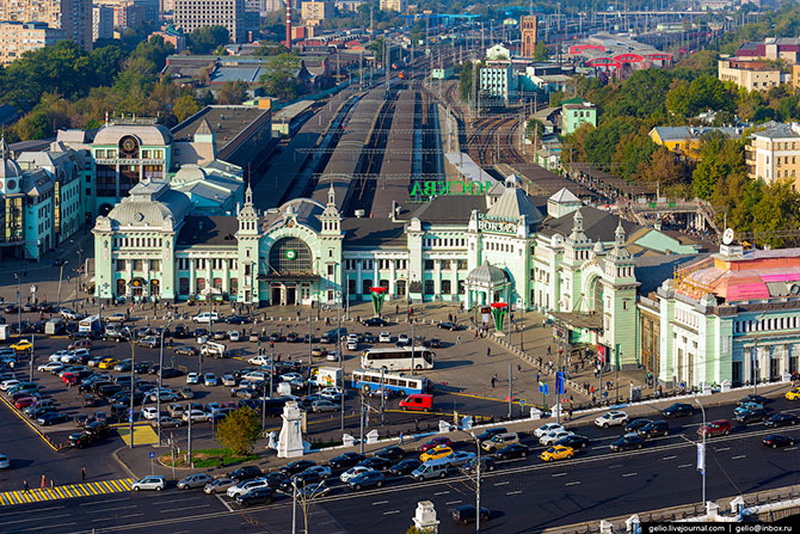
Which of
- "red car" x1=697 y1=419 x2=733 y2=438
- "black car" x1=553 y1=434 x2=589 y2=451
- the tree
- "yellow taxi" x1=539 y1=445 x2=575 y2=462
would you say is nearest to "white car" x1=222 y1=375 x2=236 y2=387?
the tree

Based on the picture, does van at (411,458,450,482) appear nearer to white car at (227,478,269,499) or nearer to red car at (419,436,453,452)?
red car at (419,436,453,452)

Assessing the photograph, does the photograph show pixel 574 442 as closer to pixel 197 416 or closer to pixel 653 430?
pixel 653 430

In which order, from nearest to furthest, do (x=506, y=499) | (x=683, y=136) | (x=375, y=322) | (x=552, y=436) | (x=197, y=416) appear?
(x=506, y=499) → (x=552, y=436) → (x=197, y=416) → (x=375, y=322) → (x=683, y=136)

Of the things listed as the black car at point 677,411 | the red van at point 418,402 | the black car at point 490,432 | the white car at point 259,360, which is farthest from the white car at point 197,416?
the black car at point 677,411

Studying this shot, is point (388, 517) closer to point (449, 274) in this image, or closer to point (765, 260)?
point (765, 260)

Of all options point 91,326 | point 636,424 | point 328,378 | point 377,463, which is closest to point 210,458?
point 377,463

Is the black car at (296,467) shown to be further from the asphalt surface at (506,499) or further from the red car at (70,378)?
the red car at (70,378)

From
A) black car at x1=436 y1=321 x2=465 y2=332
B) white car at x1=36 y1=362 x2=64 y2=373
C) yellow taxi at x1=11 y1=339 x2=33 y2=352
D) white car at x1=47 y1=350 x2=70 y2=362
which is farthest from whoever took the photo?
black car at x1=436 y1=321 x2=465 y2=332
